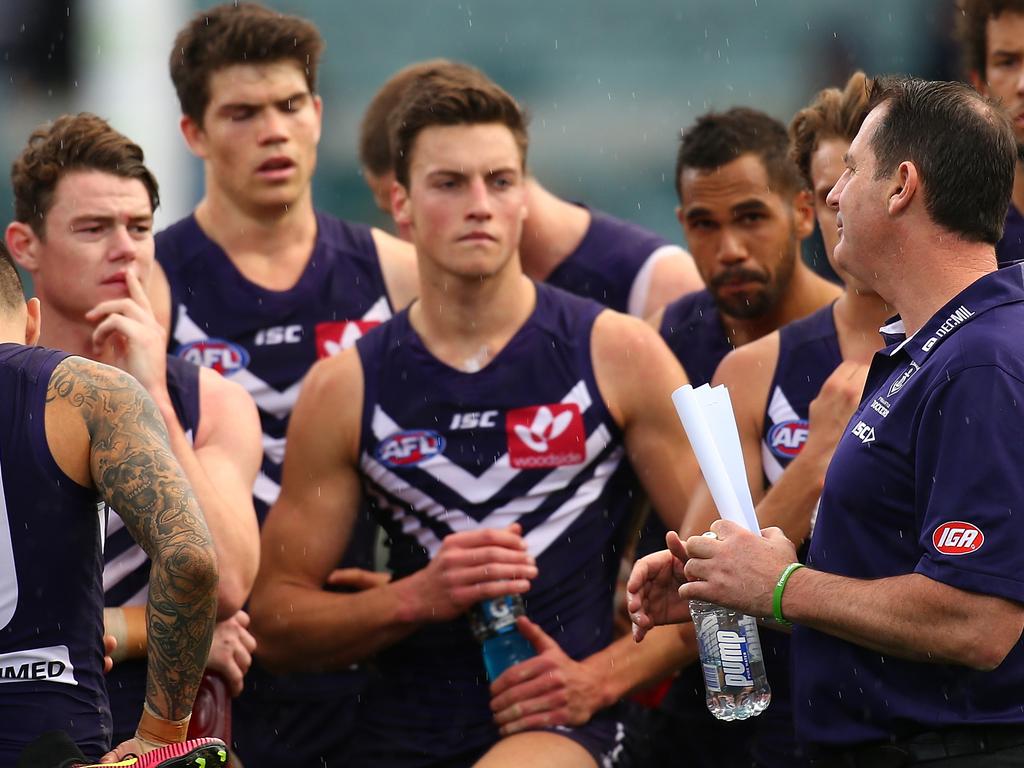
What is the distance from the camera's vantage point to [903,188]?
3383mm

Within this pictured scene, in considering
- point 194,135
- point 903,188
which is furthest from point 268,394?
point 903,188

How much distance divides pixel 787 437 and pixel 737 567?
1379mm

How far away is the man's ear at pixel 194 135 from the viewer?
20.6 feet

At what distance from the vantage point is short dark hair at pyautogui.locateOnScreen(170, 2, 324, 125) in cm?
618

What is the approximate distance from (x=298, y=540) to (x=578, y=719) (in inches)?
44.2

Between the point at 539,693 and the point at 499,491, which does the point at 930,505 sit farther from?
the point at 499,491

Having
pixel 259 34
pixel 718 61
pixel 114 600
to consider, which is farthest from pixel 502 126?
pixel 718 61

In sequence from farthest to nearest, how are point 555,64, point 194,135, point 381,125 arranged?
point 555,64 < point 381,125 < point 194,135

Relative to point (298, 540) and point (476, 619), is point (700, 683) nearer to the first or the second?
point (476, 619)

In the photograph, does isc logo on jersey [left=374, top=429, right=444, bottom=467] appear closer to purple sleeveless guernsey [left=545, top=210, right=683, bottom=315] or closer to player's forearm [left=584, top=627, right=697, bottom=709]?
player's forearm [left=584, top=627, right=697, bottom=709]

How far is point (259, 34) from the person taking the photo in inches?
244

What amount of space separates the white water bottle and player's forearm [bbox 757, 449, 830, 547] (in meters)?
0.73

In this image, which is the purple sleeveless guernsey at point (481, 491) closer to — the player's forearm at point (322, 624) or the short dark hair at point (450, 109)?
the player's forearm at point (322, 624)

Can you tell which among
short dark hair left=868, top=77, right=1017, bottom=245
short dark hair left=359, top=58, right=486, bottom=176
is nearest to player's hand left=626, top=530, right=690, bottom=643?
short dark hair left=868, top=77, right=1017, bottom=245
